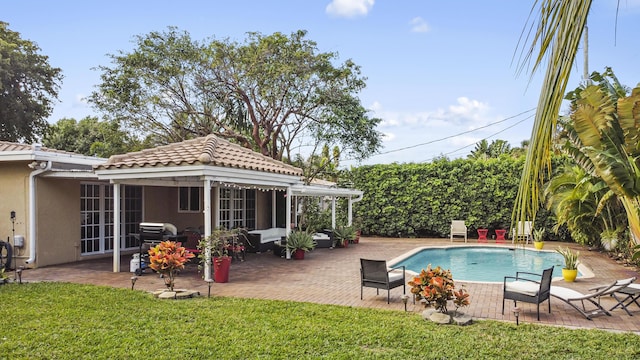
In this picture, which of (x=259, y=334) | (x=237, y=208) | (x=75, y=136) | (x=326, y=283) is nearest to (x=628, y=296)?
(x=326, y=283)

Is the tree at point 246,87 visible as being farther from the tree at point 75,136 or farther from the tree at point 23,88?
the tree at point 75,136

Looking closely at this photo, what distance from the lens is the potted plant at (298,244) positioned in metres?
15.1

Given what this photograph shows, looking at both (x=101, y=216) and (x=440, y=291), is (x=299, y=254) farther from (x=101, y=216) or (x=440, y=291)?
(x=440, y=291)

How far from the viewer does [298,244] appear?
1507 cm

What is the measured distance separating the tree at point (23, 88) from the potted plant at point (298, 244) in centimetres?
2031

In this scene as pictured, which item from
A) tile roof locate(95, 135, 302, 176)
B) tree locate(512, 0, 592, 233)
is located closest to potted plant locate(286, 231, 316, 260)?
tile roof locate(95, 135, 302, 176)

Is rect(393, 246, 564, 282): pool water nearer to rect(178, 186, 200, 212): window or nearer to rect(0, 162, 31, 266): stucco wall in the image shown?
rect(178, 186, 200, 212): window

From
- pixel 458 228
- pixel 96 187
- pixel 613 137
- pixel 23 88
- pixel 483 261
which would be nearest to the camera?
pixel 613 137

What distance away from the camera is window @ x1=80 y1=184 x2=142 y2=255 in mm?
14320

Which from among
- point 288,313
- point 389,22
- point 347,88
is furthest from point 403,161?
point 288,313

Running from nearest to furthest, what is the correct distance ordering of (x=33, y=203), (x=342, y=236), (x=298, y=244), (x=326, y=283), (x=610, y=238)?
(x=326, y=283)
(x=33, y=203)
(x=298, y=244)
(x=610, y=238)
(x=342, y=236)

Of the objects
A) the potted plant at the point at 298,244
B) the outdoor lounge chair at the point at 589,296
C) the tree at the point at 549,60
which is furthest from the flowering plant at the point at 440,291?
the potted plant at the point at 298,244

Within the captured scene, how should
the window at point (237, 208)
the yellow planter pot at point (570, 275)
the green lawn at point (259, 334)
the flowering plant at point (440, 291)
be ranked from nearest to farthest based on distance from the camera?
the green lawn at point (259, 334) → the flowering plant at point (440, 291) → the yellow planter pot at point (570, 275) → the window at point (237, 208)

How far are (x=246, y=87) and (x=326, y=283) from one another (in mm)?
13421
